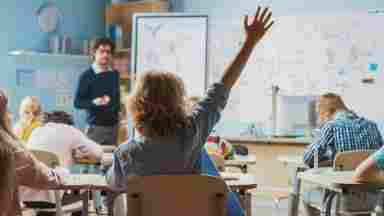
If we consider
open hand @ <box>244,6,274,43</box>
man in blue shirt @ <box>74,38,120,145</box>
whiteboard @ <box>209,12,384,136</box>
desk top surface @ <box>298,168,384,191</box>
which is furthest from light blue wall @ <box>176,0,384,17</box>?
open hand @ <box>244,6,274,43</box>

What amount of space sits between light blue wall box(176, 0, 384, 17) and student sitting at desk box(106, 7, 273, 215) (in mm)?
4491

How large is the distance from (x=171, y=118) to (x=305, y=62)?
Answer: 15.2 feet

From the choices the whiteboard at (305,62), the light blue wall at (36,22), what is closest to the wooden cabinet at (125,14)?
the light blue wall at (36,22)

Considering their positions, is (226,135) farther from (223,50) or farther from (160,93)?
(160,93)

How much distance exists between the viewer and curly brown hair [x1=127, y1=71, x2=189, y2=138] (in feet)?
8.49

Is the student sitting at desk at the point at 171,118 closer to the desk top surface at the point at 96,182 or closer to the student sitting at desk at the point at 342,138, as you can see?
the desk top surface at the point at 96,182

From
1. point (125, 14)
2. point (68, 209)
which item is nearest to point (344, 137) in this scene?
point (68, 209)

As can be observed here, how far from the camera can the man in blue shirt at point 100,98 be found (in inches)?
232

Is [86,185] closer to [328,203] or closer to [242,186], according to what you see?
[242,186]

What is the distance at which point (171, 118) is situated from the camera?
8.47ft

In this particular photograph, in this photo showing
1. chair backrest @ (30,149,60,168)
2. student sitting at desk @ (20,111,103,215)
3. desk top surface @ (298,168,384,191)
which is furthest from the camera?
student sitting at desk @ (20,111,103,215)

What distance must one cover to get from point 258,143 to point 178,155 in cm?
464

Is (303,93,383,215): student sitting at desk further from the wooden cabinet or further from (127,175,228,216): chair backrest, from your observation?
the wooden cabinet

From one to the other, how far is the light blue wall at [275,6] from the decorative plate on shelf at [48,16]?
1430mm
